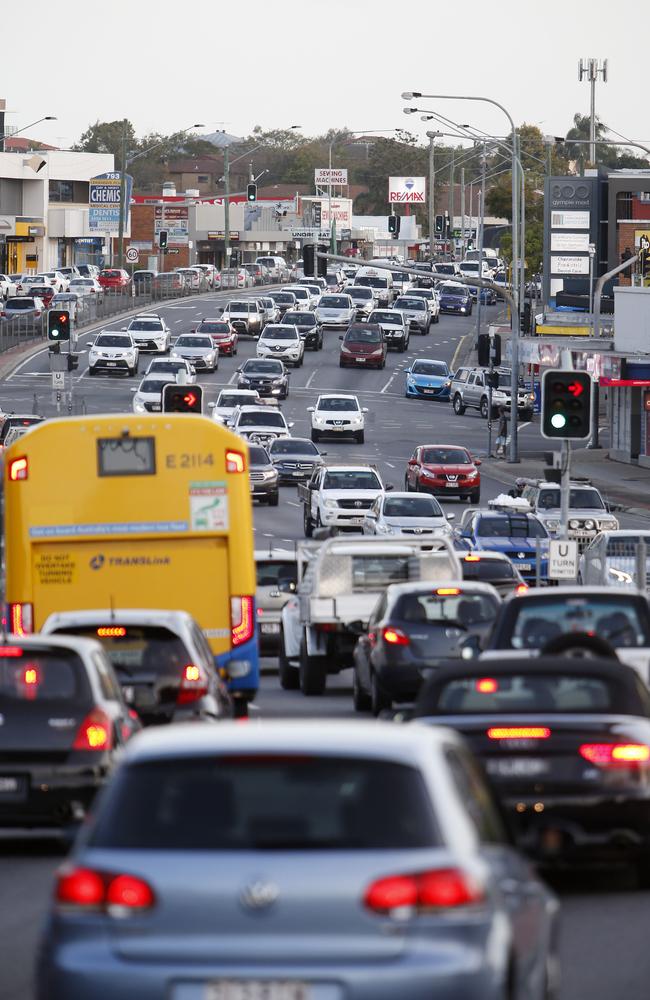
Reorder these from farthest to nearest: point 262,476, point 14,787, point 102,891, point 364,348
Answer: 1. point 364,348
2. point 262,476
3. point 14,787
4. point 102,891

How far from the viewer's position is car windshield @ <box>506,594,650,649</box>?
16453mm

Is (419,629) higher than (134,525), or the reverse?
(134,525)

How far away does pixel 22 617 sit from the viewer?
61.6ft

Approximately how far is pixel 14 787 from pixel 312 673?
40.4 ft

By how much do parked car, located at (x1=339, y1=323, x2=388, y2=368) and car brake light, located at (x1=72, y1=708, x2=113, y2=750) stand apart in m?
72.5

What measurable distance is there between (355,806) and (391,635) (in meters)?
13.7

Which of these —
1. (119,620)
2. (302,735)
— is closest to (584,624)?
(119,620)

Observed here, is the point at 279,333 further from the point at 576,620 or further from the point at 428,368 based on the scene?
the point at 576,620

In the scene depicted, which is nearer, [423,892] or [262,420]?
[423,892]

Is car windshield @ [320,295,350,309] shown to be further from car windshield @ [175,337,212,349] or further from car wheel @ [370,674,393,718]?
car wheel @ [370,674,393,718]

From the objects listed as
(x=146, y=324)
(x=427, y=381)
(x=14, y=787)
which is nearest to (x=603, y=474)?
(x=427, y=381)

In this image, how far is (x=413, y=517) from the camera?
4181 centimetres

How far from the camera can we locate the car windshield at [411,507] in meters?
42.0

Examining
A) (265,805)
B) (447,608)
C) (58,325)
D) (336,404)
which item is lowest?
(447,608)
